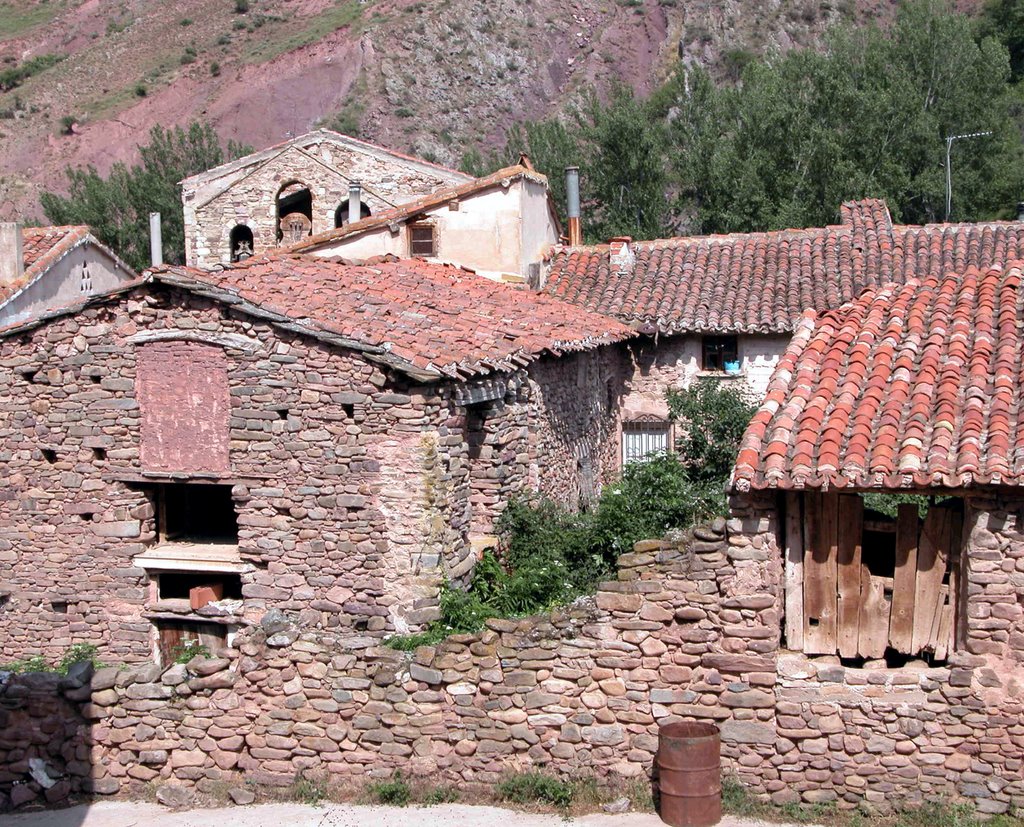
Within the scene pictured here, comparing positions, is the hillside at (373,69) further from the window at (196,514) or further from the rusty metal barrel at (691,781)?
the rusty metal barrel at (691,781)

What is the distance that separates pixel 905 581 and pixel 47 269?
55.0 ft

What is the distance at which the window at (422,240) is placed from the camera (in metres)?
19.0

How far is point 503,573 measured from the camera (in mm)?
12016

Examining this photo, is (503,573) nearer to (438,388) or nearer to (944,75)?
(438,388)

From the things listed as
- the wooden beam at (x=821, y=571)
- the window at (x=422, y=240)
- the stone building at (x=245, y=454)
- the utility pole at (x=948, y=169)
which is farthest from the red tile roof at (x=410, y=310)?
the utility pole at (x=948, y=169)

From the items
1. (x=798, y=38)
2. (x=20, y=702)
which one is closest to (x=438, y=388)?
(x=20, y=702)

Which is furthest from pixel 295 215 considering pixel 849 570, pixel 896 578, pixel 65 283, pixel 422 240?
pixel 896 578

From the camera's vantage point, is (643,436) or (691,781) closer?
(691,781)

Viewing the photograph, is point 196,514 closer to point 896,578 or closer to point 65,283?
point 896,578

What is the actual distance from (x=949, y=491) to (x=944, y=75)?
2951cm

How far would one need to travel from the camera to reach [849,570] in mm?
8641

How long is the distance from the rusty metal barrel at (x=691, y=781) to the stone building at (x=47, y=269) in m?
13.0

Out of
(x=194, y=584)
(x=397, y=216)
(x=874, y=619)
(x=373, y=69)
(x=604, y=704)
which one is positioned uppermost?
(x=373, y=69)

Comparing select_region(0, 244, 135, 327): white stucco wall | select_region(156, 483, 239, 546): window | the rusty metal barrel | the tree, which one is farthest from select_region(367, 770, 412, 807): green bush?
the tree
